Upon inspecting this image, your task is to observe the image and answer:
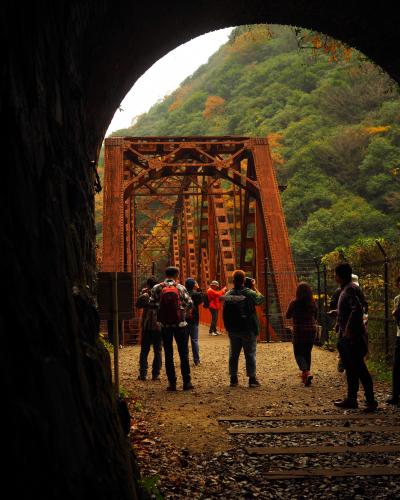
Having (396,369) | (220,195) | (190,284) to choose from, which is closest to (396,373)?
Answer: (396,369)

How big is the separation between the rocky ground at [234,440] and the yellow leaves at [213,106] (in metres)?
45.5

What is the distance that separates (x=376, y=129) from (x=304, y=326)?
32096 mm

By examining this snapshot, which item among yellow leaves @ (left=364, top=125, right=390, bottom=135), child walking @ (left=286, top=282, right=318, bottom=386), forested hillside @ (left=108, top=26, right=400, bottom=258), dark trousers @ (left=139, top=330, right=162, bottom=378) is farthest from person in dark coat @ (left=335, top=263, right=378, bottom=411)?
yellow leaves @ (left=364, top=125, right=390, bottom=135)

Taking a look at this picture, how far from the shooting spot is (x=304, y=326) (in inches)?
317

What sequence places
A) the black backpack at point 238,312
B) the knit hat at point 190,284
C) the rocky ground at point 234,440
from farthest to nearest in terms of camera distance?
the knit hat at point 190,284, the black backpack at point 238,312, the rocky ground at point 234,440

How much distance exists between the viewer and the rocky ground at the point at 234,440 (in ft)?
12.2

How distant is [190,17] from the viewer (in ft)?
16.3

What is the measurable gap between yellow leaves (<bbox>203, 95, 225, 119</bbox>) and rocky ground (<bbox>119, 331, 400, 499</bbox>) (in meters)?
45.5

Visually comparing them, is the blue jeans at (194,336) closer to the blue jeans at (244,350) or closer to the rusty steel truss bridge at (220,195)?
the blue jeans at (244,350)

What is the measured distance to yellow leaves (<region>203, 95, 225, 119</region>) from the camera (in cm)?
5269

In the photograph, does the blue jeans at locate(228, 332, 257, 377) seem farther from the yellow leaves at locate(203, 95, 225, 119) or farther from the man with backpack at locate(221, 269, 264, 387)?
the yellow leaves at locate(203, 95, 225, 119)

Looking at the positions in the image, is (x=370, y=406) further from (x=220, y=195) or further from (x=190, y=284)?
(x=220, y=195)

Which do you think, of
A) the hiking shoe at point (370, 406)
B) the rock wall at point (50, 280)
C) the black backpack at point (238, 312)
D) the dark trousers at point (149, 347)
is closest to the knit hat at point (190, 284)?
the dark trousers at point (149, 347)

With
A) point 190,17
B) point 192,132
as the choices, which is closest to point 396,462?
point 190,17
